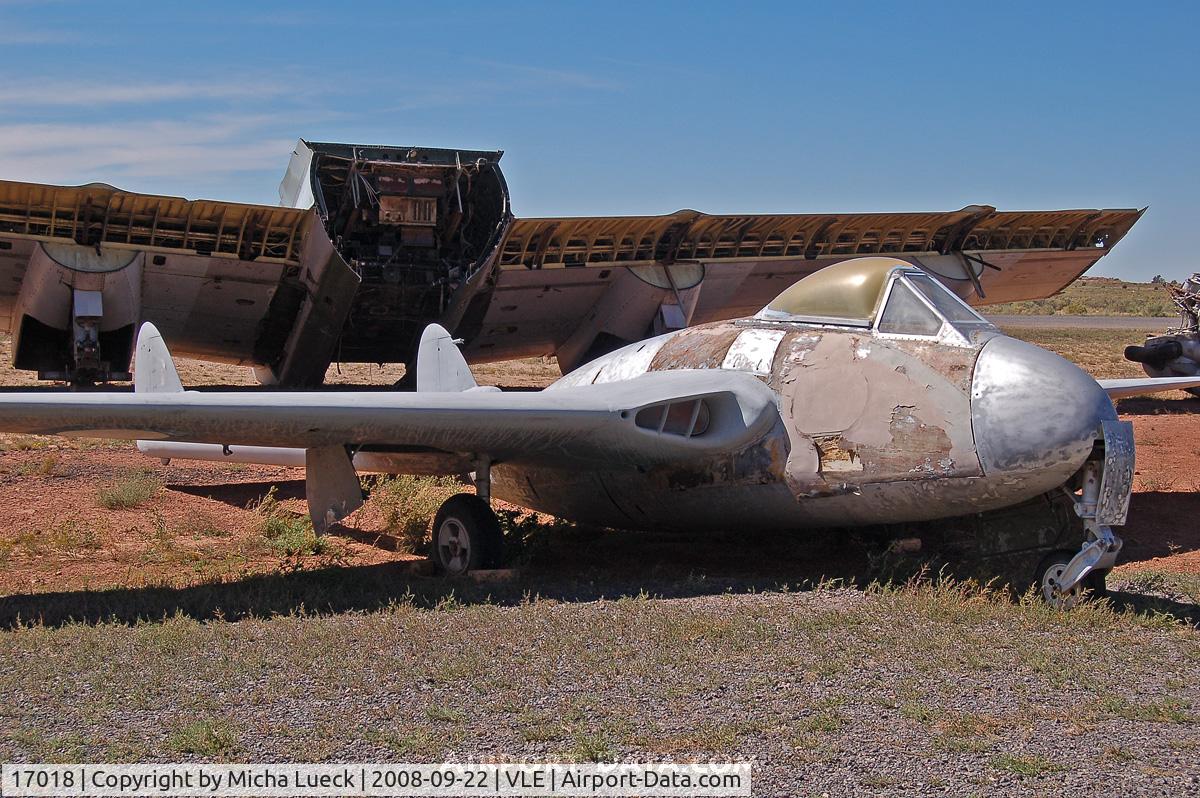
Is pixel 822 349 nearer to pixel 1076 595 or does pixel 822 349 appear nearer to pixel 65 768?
pixel 1076 595

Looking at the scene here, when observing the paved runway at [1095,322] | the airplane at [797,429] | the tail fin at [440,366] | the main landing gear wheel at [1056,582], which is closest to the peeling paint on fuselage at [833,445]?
the airplane at [797,429]

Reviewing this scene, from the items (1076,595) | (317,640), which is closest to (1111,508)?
(1076,595)

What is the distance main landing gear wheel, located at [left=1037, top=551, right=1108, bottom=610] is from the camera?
823 centimetres

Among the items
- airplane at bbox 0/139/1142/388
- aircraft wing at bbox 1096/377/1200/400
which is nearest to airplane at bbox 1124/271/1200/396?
airplane at bbox 0/139/1142/388

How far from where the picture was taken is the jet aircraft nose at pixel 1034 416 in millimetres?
8031

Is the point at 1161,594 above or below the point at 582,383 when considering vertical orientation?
below

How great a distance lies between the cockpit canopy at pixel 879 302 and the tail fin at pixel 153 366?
18.9 feet

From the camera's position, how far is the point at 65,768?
500cm

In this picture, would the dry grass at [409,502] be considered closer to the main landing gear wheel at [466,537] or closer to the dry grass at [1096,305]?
the main landing gear wheel at [466,537]

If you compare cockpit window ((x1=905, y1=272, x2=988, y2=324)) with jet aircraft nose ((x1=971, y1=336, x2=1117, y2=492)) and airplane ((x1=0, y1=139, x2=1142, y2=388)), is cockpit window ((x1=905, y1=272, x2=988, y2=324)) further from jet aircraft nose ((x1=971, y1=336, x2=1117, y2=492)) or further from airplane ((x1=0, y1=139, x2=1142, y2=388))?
airplane ((x1=0, y1=139, x2=1142, y2=388))

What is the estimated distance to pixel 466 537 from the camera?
34.9 ft

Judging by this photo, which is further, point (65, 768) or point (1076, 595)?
point (1076, 595)

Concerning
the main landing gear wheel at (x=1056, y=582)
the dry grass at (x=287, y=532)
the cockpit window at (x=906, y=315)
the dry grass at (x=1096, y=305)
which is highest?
the dry grass at (x=1096, y=305)

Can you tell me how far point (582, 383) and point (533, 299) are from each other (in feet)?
37.8
